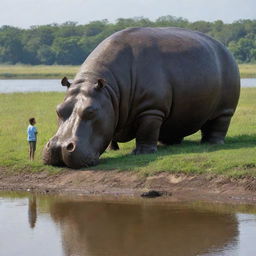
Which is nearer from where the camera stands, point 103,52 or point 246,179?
point 246,179

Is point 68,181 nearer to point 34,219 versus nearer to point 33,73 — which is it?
point 34,219

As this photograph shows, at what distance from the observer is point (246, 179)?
12609 millimetres

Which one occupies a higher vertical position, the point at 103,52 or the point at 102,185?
the point at 103,52

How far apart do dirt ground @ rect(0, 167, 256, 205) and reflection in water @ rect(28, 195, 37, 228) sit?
57 cm

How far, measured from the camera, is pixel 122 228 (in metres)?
10.7

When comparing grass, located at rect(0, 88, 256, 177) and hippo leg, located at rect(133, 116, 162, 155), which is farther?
hippo leg, located at rect(133, 116, 162, 155)

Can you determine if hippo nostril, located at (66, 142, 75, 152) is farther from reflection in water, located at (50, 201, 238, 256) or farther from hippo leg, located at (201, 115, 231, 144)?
hippo leg, located at (201, 115, 231, 144)

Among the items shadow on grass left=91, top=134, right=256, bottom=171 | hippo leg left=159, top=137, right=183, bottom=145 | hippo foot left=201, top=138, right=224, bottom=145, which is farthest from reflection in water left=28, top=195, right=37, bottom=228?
hippo foot left=201, top=138, right=224, bottom=145

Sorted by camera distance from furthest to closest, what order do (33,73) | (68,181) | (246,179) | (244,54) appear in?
(244,54)
(33,73)
(68,181)
(246,179)

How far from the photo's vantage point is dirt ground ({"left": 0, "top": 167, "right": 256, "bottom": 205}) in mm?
12438

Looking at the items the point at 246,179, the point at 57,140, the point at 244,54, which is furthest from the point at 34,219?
the point at 244,54

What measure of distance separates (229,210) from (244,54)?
270 feet

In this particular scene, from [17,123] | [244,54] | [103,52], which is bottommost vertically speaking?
[244,54]

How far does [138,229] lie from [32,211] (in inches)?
79.8
